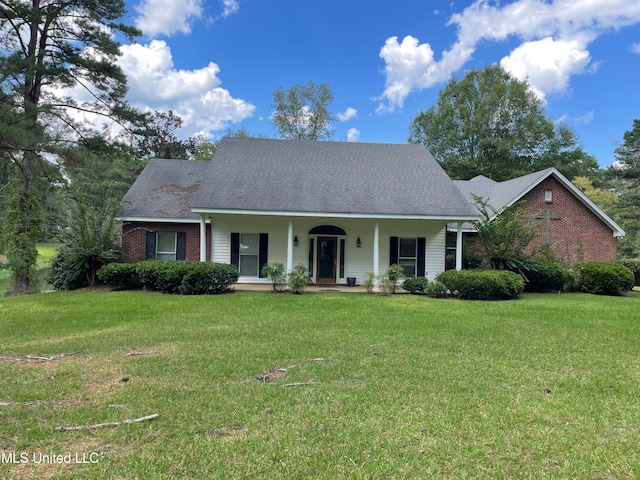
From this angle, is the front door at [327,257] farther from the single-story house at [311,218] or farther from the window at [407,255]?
the window at [407,255]

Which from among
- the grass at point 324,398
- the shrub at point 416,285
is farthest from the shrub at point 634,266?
the grass at point 324,398

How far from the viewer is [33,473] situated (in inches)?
107

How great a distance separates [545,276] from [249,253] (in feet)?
36.6

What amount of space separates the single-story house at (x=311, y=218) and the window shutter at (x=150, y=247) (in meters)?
0.04

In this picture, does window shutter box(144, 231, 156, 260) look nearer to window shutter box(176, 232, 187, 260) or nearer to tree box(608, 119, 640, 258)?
window shutter box(176, 232, 187, 260)

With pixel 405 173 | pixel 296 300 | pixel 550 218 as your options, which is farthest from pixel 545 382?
pixel 550 218

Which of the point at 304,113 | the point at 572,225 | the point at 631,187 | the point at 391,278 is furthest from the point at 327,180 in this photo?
the point at 631,187

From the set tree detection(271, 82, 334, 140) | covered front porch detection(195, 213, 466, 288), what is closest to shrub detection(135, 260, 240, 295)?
covered front porch detection(195, 213, 466, 288)

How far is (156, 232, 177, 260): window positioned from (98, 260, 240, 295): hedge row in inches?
85.0

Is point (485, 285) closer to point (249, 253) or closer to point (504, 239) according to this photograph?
point (504, 239)

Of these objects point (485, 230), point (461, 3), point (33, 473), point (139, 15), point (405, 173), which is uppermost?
point (461, 3)

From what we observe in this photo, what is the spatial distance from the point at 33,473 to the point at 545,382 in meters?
5.05

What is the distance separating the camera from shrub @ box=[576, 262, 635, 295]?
14.2 meters

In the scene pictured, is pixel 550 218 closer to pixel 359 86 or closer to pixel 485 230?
pixel 485 230
